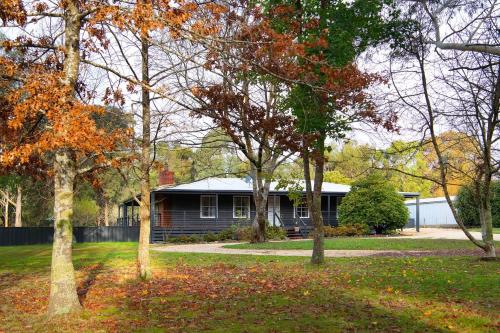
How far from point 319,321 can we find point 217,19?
5.09 metres

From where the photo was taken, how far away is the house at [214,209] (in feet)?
102

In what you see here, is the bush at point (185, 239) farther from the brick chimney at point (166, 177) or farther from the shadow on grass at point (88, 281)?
the shadow on grass at point (88, 281)

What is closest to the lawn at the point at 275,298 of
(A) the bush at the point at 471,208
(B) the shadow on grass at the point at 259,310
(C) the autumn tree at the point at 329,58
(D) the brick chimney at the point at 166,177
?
(B) the shadow on grass at the point at 259,310

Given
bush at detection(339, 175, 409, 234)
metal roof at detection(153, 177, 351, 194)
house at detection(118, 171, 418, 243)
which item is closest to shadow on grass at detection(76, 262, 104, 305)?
metal roof at detection(153, 177, 351, 194)

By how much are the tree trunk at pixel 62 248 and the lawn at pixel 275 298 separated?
0.27 m

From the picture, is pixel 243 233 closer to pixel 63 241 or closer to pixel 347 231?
pixel 347 231

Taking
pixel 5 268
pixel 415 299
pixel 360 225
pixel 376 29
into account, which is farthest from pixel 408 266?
pixel 360 225

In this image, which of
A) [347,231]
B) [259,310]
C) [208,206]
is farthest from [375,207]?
[259,310]

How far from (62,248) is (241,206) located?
26.0m

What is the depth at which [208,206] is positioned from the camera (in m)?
33.1

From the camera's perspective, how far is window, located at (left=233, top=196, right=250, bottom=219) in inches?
1319

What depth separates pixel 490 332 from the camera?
648 centimetres

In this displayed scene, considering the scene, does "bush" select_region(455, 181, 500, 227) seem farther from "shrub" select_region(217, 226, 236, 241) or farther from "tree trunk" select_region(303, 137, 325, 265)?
"tree trunk" select_region(303, 137, 325, 265)

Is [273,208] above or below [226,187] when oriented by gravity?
below
